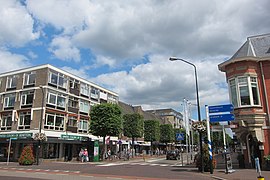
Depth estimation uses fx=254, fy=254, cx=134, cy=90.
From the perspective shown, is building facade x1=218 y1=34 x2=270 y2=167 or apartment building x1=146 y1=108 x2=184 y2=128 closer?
building facade x1=218 y1=34 x2=270 y2=167

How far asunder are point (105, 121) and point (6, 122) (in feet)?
48.5

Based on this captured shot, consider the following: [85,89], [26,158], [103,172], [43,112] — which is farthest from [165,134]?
[103,172]

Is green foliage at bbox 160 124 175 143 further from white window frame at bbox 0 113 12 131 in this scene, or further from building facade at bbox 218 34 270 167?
building facade at bbox 218 34 270 167

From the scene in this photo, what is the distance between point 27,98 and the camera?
119 ft

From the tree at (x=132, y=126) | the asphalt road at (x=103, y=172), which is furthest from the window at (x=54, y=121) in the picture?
the tree at (x=132, y=126)

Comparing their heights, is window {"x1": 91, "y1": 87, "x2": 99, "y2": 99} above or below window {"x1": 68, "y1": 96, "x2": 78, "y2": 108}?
above

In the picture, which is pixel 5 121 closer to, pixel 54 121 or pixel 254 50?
pixel 54 121

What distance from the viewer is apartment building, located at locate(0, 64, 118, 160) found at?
34.2 m

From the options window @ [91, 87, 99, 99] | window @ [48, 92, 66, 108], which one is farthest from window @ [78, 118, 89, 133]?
window @ [91, 87, 99, 99]

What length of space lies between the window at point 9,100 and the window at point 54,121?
6565 millimetres

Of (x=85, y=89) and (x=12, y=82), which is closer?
(x=12, y=82)

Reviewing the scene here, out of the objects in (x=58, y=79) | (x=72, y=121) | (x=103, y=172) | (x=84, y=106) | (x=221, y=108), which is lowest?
(x=103, y=172)

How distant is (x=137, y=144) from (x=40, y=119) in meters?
30.7

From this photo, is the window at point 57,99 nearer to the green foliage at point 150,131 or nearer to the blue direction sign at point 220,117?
the green foliage at point 150,131
